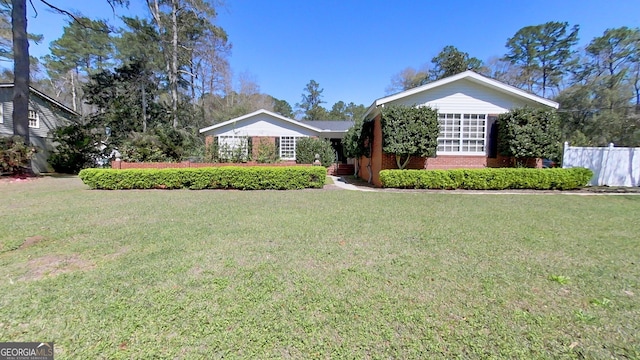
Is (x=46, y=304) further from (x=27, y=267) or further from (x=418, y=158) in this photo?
(x=418, y=158)

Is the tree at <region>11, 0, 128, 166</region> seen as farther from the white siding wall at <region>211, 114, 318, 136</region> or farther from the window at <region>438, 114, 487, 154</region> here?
the window at <region>438, 114, 487, 154</region>

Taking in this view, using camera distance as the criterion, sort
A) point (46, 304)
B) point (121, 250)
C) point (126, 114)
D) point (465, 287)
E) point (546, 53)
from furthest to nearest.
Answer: point (546, 53) → point (126, 114) → point (121, 250) → point (465, 287) → point (46, 304)

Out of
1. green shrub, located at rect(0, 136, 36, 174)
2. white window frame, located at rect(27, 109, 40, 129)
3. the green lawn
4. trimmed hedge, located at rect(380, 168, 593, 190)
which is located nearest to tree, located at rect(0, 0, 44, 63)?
white window frame, located at rect(27, 109, 40, 129)

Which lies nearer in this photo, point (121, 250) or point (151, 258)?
point (151, 258)

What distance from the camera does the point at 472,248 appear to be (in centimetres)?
403

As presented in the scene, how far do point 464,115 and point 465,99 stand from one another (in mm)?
667

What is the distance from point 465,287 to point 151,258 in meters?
3.89

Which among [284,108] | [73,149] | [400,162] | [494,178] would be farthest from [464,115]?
[284,108]

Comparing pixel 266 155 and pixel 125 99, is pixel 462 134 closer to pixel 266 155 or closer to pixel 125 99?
pixel 266 155

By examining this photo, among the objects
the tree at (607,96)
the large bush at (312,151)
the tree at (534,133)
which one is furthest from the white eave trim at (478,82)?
the tree at (607,96)

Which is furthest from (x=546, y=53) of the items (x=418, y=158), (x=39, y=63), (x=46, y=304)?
(x=39, y=63)

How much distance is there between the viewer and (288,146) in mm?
19047

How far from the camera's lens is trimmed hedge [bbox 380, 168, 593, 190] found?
10.1m

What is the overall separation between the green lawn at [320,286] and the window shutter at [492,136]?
20.2 ft
